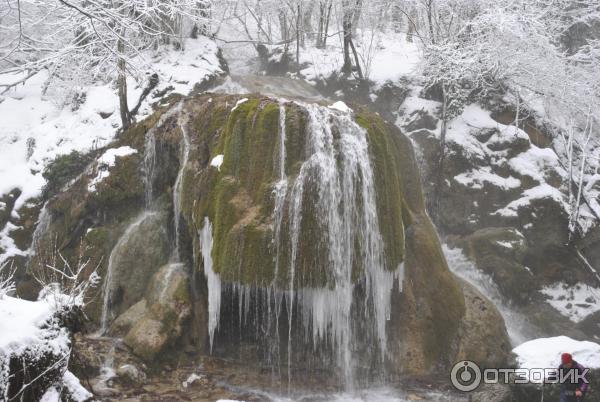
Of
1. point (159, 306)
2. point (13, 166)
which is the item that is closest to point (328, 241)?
point (159, 306)

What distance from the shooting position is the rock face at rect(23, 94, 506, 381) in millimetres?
6992

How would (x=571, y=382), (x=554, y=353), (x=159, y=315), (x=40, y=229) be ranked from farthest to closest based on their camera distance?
(x=40, y=229) < (x=159, y=315) < (x=554, y=353) < (x=571, y=382)

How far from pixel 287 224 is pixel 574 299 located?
27.2 feet

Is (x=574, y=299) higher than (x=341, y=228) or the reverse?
the reverse

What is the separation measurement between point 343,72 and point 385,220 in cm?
952

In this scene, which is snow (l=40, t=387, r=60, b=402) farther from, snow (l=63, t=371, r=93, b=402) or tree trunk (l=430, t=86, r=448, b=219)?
tree trunk (l=430, t=86, r=448, b=219)

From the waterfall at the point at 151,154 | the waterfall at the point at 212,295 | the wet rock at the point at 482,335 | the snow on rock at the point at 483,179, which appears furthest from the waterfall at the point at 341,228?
the snow on rock at the point at 483,179

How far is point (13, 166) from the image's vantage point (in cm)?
1208

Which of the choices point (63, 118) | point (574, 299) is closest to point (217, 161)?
point (63, 118)

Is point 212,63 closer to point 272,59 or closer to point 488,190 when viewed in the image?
point 272,59

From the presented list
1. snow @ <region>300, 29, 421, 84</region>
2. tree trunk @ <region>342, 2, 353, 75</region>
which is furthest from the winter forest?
tree trunk @ <region>342, 2, 353, 75</region>

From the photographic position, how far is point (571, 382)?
17.9 ft

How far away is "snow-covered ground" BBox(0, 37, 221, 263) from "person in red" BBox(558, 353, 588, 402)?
31.4ft

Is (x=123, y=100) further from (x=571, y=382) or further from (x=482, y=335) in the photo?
(x=571, y=382)
